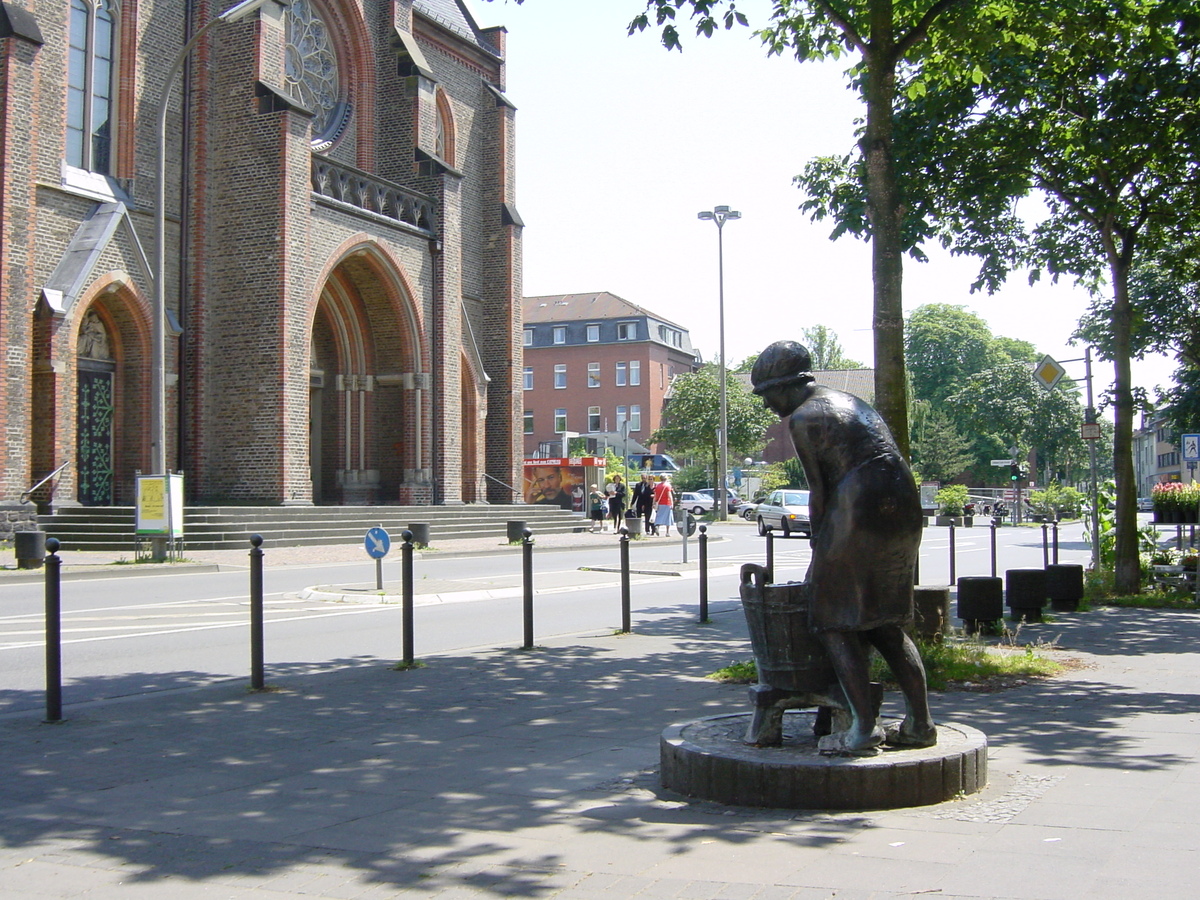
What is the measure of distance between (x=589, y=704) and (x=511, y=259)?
3008 centimetres

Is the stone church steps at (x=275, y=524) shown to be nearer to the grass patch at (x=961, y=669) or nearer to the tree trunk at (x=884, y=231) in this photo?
the grass patch at (x=961, y=669)

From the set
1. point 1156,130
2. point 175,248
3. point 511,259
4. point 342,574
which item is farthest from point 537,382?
point 1156,130

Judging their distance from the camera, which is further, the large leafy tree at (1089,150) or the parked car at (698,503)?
the parked car at (698,503)

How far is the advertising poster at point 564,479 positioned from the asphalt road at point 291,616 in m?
21.0

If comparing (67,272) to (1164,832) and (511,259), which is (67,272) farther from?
(1164,832)

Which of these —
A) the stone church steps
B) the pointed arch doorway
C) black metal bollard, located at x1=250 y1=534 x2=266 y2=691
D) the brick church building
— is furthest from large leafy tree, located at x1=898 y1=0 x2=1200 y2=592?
the pointed arch doorway

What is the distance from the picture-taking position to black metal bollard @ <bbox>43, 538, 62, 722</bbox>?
6520 millimetres

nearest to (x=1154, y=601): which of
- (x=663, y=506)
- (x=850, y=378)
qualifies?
(x=663, y=506)

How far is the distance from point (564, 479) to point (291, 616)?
31282mm

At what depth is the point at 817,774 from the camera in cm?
457

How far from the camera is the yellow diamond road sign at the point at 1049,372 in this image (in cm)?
1619

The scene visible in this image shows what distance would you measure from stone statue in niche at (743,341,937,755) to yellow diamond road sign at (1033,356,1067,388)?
12.3m

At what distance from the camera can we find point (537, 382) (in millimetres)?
83250

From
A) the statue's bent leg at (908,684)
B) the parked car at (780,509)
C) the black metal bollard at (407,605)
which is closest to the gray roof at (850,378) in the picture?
the parked car at (780,509)
